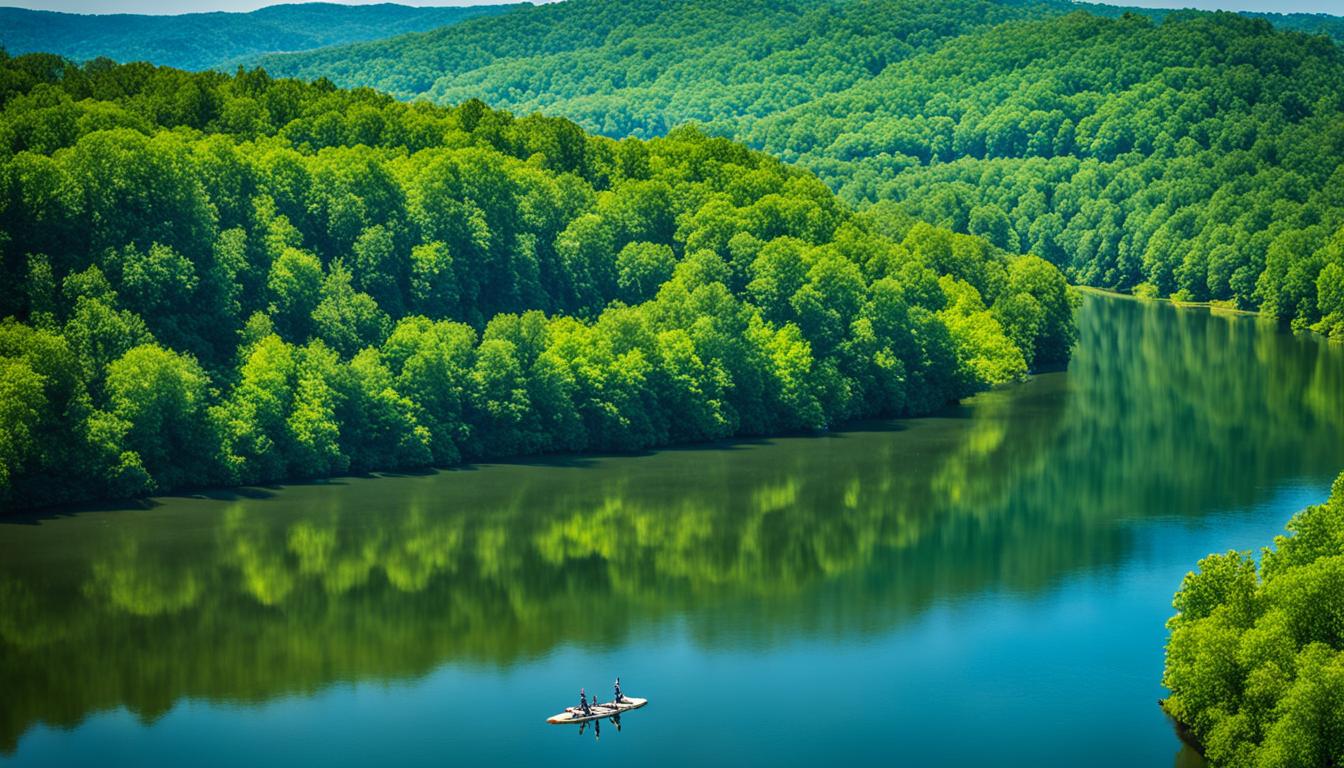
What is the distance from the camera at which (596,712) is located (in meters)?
42.2

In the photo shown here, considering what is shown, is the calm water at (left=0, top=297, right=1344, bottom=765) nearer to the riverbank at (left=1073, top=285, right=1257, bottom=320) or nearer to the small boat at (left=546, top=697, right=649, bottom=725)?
the small boat at (left=546, top=697, right=649, bottom=725)

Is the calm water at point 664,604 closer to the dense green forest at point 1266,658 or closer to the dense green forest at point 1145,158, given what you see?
the dense green forest at point 1266,658

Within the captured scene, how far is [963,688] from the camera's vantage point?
4462 centimetres

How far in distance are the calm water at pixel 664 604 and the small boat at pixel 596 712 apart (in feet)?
1.75

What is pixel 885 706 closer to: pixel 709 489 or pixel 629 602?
pixel 629 602

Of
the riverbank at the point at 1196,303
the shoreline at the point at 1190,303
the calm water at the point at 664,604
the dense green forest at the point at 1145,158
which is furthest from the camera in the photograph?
the dense green forest at the point at 1145,158

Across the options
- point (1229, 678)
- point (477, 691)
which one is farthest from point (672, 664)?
point (1229, 678)

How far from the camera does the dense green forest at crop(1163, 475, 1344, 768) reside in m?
35.2

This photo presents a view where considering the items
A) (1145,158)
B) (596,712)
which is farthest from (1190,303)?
(596,712)

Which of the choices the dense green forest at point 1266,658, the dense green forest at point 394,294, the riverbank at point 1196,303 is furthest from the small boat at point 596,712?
the riverbank at point 1196,303

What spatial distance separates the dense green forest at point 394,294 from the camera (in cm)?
6412

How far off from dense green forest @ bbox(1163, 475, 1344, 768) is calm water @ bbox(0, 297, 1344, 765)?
2.30 metres

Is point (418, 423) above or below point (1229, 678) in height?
above

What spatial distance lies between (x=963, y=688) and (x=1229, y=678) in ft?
27.3
